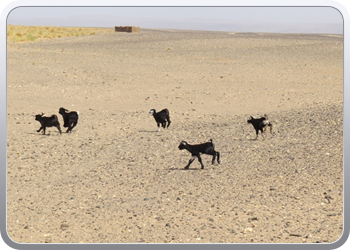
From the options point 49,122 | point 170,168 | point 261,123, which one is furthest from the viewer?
point 49,122

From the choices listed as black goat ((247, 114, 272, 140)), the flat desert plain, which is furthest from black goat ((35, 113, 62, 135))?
black goat ((247, 114, 272, 140))

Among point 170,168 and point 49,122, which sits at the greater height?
point 49,122

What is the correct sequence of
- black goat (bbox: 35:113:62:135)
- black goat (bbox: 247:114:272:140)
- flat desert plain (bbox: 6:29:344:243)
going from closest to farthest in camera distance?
flat desert plain (bbox: 6:29:344:243)
black goat (bbox: 247:114:272:140)
black goat (bbox: 35:113:62:135)

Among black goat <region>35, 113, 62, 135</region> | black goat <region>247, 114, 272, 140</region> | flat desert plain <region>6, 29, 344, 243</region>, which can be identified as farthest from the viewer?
black goat <region>35, 113, 62, 135</region>

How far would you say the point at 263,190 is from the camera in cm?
972

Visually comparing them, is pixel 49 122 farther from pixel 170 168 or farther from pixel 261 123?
pixel 261 123

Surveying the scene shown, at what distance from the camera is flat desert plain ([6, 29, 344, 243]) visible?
24.8ft

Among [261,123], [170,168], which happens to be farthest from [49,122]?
[261,123]

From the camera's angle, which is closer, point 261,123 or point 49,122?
point 261,123

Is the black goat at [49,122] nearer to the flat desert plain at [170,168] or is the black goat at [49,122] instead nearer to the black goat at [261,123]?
the flat desert plain at [170,168]

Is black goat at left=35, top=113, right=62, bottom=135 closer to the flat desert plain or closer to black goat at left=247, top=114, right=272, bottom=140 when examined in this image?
the flat desert plain

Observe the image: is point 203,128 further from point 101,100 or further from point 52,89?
point 52,89

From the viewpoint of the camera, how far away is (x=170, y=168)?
12070 mm

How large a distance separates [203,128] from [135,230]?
9.72 meters
